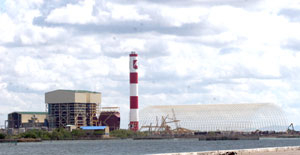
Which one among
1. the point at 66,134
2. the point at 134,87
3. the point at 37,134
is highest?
the point at 134,87

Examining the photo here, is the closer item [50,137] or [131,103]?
[131,103]

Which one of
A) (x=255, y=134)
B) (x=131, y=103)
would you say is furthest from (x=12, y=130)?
(x=255, y=134)

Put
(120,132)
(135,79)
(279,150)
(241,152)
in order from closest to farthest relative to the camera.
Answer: (241,152)
(279,150)
(135,79)
(120,132)

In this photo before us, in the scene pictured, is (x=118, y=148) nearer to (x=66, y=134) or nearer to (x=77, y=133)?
(x=66, y=134)

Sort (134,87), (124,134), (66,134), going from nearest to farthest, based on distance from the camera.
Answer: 1. (134,87)
2. (66,134)
3. (124,134)

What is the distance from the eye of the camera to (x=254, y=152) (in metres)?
49.7

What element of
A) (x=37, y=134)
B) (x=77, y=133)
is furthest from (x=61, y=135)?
(x=37, y=134)

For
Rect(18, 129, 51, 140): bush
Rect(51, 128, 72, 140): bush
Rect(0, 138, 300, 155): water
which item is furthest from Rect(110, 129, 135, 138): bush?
Rect(0, 138, 300, 155): water

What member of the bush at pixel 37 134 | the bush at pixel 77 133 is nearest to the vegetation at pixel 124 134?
the bush at pixel 77 133

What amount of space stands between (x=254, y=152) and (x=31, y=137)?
5296 inches

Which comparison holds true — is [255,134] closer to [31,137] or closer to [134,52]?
[134,52]

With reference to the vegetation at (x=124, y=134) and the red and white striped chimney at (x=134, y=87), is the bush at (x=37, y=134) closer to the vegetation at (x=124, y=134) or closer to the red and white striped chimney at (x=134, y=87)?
the vegetation at (x=124, y=134)

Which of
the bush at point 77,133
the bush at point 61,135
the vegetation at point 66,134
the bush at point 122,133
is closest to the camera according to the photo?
the vegetation at point 66,134

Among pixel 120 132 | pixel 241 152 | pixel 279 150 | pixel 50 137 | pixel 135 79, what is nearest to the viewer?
pixel 241 152
